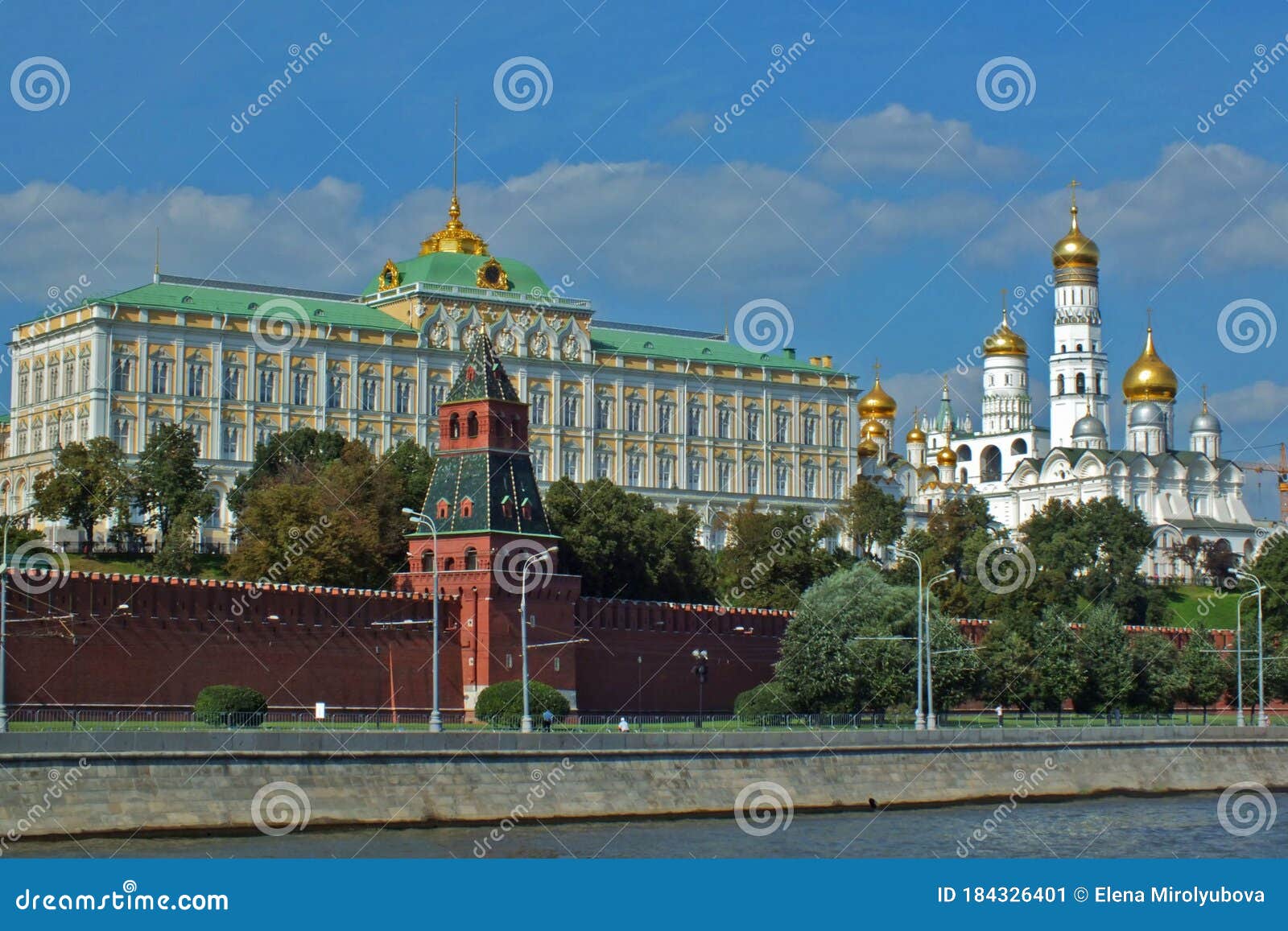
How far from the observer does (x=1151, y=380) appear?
174250mm

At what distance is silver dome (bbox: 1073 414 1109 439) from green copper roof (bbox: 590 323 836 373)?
3146cm

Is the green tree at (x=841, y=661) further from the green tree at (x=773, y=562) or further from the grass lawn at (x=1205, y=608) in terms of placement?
the grass lawn at (x=1205, y=608)

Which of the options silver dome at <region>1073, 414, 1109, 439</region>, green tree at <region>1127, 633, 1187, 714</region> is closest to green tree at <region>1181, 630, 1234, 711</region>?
green tree at <region>1127, 633, 1187, 714</region>

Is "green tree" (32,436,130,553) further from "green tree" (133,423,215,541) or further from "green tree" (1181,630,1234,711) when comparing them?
"green tree" (1181,630,1234,711)

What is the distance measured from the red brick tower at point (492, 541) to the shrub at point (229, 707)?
41.5 ft

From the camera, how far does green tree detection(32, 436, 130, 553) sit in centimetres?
10269

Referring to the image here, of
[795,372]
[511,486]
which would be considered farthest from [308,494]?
[795,372]

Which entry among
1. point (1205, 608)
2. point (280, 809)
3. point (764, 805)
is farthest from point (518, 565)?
point (1205, 608)

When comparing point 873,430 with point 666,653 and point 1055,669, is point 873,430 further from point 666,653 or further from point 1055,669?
point 666,653

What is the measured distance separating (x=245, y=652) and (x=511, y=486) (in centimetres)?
1125

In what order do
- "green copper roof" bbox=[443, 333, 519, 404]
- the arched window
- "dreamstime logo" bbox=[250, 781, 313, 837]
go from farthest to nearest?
the arched window
"green copper roof" bbox=[443, 333, 519, 404]
"dreamstime logo" bbox=[250, 781, 313, 837]

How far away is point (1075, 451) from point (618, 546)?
85.3 metres

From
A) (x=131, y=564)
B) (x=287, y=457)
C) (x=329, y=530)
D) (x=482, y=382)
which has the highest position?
(x=287, y=457)

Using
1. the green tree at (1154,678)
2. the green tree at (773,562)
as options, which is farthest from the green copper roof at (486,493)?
the green tree at (1154,678)
